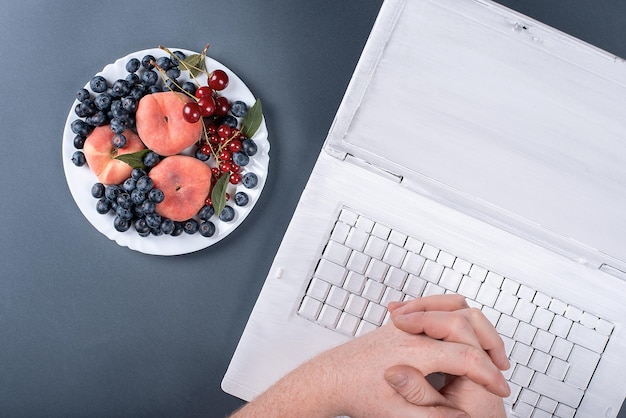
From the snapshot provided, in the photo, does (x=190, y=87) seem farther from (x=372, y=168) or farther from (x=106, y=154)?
(x=372, y=168)

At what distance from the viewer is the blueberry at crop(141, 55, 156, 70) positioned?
0.93 m

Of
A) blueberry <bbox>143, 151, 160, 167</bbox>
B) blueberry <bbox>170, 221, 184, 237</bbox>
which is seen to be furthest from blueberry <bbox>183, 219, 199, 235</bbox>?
blueberry <bbox>143, 151, 160, 167</bbox>

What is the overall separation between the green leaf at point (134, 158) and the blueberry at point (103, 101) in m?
0.09

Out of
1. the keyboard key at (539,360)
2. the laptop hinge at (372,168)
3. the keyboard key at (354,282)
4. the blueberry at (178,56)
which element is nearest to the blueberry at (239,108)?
the blueberry at (178,56)

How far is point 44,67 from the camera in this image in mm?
1017

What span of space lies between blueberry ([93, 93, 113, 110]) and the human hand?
560 mm

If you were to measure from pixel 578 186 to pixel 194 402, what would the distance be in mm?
731

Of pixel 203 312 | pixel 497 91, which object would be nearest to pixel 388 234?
pixel 497 91

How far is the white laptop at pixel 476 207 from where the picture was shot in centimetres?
80

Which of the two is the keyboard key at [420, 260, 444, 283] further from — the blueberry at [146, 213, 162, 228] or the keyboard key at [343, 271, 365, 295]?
the blueberry at [146, 213, 162, 228]

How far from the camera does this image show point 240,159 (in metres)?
0.93

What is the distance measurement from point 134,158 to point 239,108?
19 cm

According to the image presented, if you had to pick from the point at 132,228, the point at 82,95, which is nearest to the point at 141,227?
the point at 132,228

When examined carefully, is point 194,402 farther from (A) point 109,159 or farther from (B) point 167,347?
(A) point 109,159
